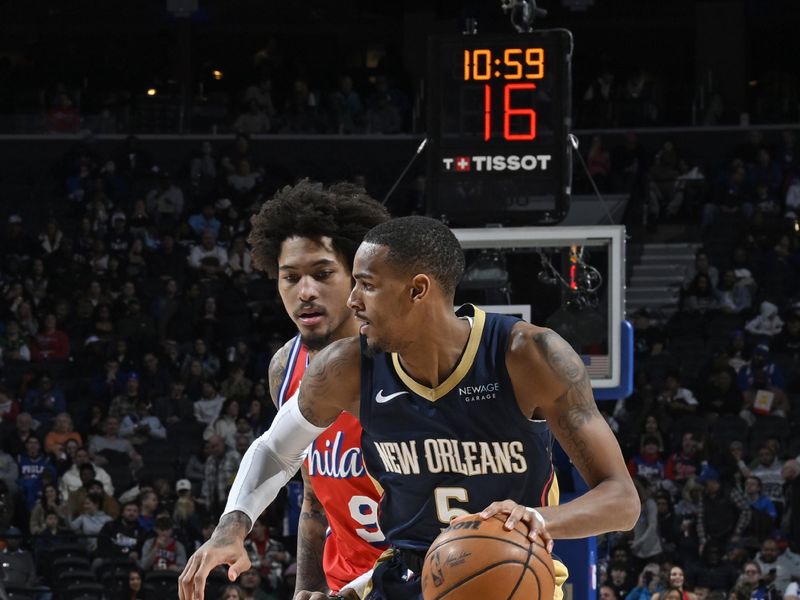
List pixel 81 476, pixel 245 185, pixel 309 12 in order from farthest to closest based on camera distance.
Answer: pixel 309 12 < pixel 245 185 < pixel 81 476

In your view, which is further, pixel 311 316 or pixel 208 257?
pixel 208 257

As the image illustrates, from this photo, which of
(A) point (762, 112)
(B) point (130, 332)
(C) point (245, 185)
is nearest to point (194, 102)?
(C) point (245, 185)

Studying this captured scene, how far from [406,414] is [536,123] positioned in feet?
15.1

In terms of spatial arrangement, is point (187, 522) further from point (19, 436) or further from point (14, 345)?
point (14, 345)

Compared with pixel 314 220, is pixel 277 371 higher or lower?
lower

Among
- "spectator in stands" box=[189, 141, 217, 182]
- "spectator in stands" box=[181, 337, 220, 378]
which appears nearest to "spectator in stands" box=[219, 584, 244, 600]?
"spectator in stands" box=[181, 337, 220, 378]

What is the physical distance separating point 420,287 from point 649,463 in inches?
409

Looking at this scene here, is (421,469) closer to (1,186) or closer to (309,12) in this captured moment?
(1,186)

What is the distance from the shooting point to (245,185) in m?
19.4

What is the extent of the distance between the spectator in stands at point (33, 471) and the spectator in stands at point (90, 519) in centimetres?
54

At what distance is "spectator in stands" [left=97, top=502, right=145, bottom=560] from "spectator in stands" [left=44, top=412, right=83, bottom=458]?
1.22m

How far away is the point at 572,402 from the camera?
377 centimetres

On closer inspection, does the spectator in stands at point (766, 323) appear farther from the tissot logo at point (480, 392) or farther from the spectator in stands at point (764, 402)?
the tissot logo at point (480, 392)

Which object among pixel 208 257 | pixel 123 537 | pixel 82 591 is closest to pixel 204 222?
pixel 208 257
